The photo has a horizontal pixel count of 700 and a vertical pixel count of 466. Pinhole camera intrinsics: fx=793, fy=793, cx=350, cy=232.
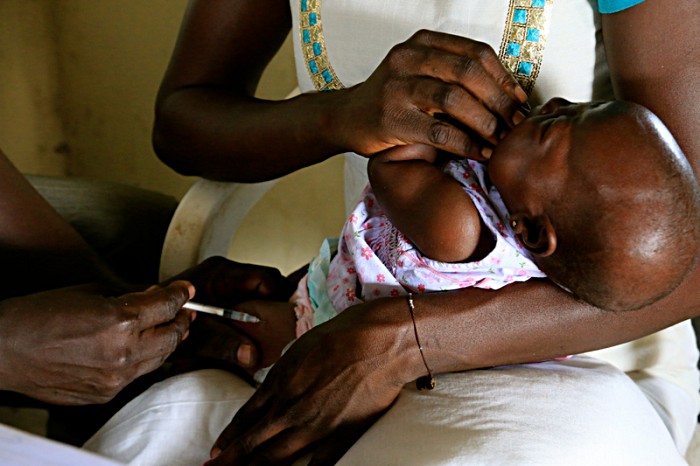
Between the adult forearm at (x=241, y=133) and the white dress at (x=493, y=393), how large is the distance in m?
0.10

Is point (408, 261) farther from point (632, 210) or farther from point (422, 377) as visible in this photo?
point (632, 210)

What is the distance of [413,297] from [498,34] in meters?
0.39

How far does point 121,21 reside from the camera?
7.32ft

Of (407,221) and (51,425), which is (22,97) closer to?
(51,425)

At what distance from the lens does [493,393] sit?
0.97 meters

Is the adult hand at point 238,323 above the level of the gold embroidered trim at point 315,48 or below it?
below

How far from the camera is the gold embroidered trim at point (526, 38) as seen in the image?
1080mm

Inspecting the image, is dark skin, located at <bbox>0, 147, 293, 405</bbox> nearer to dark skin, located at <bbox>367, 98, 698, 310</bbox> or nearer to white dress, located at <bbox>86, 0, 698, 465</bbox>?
white dress, located at <bbox>86, 0, 698, 465</bbox>

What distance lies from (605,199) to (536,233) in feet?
0.36

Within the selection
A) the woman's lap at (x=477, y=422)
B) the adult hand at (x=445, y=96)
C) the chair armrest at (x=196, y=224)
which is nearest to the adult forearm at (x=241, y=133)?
the chair armrest at (x=196, y=224)

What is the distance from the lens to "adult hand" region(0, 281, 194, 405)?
3.53ft

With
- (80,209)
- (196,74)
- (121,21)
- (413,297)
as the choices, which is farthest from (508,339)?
(121,21)

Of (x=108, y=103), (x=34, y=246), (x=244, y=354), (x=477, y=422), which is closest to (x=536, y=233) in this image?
(x=477, y=422)

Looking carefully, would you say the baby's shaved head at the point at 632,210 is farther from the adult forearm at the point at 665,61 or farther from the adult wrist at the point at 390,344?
the adult wrist at the point at 390,344
